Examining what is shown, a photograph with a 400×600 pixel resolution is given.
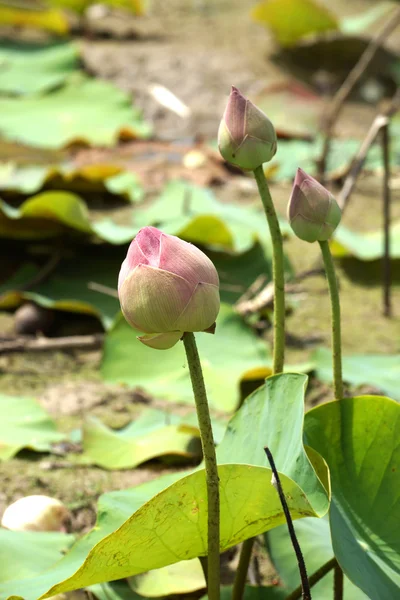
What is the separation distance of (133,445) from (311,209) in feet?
2.52

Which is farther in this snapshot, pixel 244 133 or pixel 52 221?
pixel 52 221

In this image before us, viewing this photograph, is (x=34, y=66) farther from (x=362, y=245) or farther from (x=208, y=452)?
(x=208, y=452)

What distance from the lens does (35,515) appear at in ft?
4.09

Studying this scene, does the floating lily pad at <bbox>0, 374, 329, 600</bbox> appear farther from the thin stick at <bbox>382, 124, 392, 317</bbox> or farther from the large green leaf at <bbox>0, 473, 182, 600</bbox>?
the thin stick at <bbox>382, 124, 392, 317</bbox>

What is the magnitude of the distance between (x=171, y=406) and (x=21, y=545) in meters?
0.74

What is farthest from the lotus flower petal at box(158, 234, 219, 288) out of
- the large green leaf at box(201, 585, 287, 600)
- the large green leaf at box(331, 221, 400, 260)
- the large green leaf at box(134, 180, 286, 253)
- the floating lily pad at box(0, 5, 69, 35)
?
the floating lily pad at box(0, 5, 69, 35)

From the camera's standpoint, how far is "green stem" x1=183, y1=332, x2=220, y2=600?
0.70 metres

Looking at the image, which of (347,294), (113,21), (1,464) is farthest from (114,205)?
(113,21)

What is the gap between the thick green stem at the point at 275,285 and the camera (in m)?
0.86

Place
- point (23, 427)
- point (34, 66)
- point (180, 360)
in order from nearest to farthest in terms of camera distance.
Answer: point (23, 427)
point (180, 360)
point (34, 66)

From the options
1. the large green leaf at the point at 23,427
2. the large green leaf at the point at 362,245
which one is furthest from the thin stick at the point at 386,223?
the large green leaf at the point at 23,427

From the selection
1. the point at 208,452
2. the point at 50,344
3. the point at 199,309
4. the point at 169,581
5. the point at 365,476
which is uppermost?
the point at 199,309

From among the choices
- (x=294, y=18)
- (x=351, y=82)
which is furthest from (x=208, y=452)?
(x=294, y=18)

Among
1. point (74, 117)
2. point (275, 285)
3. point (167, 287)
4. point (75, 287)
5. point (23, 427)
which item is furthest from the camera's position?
point (74, 117)
